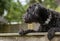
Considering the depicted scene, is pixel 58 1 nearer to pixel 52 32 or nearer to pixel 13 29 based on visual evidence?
pixel 13 29

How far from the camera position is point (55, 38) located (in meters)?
3.03

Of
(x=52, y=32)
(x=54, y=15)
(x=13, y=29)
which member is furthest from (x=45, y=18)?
(x=13, y=29)

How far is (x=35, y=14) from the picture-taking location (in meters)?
3.59

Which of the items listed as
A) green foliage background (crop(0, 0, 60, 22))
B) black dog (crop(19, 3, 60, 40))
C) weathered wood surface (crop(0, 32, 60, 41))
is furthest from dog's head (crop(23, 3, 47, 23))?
green foliage background (crop(0, 0, 60, 22))

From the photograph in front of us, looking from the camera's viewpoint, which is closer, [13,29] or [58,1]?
[13,29]

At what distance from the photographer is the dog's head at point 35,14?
3574 millimetres

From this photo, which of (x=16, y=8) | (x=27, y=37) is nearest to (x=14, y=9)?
(x=16, y=8)

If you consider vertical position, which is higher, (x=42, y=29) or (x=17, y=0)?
(x=17, y=0)

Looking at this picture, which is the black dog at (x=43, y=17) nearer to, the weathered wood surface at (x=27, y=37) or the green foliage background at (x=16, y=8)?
the weathered wood surface at (x=27, y=37)

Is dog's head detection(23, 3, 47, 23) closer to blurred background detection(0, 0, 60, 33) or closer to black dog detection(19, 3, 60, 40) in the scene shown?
black dog detection(19, 3, 60, 40)

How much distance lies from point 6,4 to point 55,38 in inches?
181

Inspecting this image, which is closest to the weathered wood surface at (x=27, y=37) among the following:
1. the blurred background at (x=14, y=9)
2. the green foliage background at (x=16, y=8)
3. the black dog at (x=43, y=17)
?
the black dog at (x=43, y=17)

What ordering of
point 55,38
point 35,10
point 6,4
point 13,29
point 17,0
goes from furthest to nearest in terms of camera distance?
point 17,0 < point 6,4 < point 13,29 < point 35,10 < point 55,38

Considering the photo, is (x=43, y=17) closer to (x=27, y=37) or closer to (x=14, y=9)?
(x=27, y=37)
